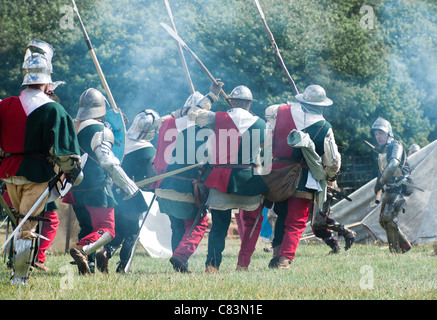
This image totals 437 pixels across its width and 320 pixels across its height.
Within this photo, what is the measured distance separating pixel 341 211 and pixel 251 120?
4503mm

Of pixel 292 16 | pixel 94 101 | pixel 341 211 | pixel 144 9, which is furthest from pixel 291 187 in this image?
pixel 144 9

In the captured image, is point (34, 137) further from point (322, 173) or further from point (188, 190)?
point (322, 173)

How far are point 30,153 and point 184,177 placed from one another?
1706 millimetres

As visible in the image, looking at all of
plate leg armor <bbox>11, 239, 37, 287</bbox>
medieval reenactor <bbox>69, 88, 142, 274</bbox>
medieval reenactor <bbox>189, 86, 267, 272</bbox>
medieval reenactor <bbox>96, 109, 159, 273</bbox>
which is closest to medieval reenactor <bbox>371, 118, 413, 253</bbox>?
medieval reenactor <bbox>189, 86, 267, 272</bbox>

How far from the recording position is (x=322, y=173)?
5930 millimetres

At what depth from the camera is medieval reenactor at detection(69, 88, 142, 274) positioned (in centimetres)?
518

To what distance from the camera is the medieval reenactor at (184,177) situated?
5.84m

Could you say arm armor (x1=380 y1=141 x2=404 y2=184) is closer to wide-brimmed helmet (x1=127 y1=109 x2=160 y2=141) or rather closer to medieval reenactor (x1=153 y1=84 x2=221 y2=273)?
medieval reenactor (x1=153 y1=84 x2=221 y2=273)

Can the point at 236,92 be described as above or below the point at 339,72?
above

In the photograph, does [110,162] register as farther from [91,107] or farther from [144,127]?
[144,127]

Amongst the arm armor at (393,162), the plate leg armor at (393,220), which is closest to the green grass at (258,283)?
the plate leg armor at (393,220)

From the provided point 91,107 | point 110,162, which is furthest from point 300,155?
point 91,107

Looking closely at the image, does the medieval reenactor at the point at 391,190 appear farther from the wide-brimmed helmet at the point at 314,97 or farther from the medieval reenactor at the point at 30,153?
the medieval reenactor at the point at 30,153

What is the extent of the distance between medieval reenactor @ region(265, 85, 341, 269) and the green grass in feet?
0.97
